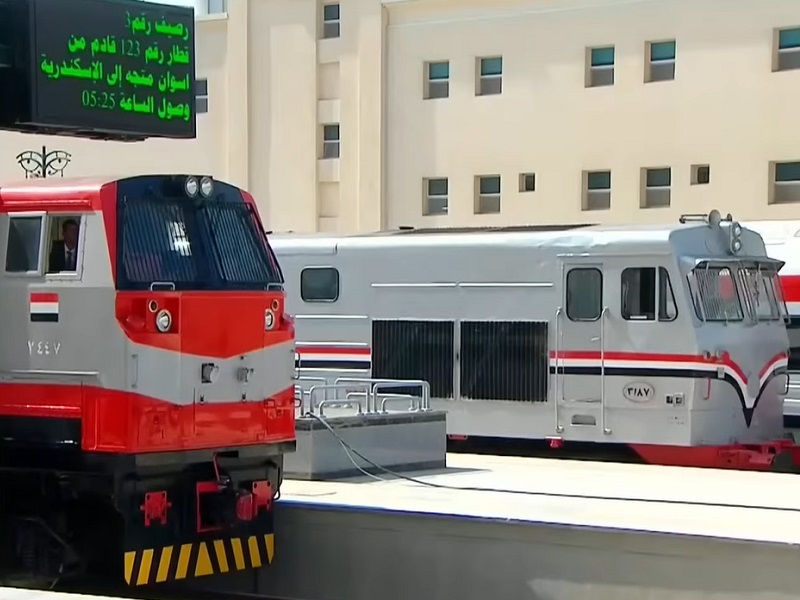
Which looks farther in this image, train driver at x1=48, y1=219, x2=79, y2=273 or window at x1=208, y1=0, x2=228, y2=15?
window at x1=208, y1=0, x2=228, y2=15

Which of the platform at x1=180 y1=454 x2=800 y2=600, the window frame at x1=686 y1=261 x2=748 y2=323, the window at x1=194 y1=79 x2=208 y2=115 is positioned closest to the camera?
the platform at x1=180 y1=454 x2=800 y2=600

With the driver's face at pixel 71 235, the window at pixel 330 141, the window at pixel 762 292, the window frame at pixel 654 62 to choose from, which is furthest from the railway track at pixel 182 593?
the window at pixel 330 141

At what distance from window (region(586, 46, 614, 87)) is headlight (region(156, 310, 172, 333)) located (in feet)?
59.7

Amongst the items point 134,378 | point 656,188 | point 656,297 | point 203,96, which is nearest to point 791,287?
point 656,297

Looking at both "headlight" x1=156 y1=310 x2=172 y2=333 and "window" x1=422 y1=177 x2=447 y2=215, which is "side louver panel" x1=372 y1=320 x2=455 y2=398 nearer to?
"headlight" x1=156 y1=310 x2=172 y2=333

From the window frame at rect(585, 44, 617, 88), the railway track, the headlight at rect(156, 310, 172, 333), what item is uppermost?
the window frame at rect(585, 44, 617, 88)

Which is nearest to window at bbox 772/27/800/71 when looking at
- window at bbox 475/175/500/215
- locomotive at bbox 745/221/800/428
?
window at bbox 475/175/500/215

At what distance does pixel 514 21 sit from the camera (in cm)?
2697

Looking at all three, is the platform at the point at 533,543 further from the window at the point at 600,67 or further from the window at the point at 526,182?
the window at the point at 526,182

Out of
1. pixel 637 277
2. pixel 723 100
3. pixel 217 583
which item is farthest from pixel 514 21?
pixel 217 583

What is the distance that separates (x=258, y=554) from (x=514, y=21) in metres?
18.5

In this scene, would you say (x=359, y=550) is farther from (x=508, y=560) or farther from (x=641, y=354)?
(x=641, y=354)

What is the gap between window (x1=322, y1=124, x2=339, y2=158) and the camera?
29516 mm

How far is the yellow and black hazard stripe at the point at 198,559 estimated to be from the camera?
927cm
